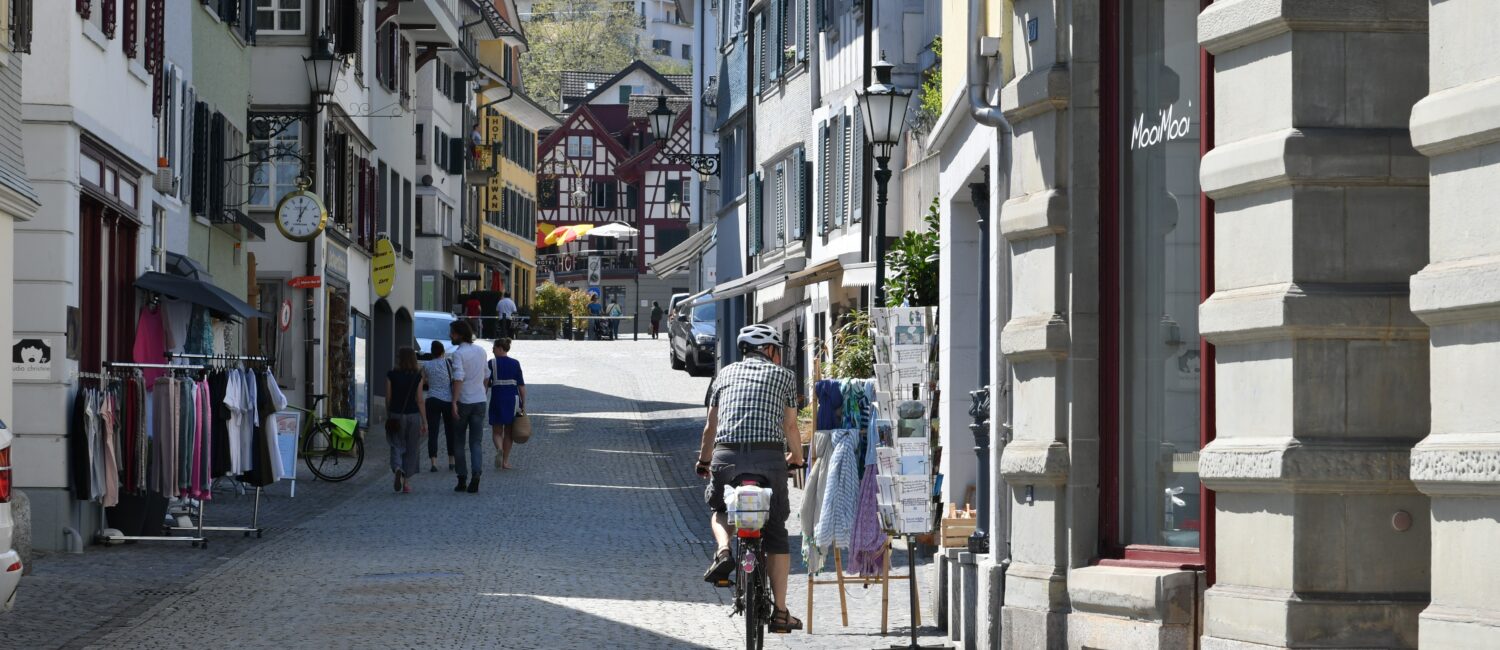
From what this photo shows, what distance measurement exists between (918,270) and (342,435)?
8.41m

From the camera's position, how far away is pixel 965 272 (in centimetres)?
1464

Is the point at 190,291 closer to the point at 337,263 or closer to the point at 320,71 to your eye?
the point at 320,71

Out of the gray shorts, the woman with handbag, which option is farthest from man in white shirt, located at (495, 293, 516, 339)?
the gray shorts

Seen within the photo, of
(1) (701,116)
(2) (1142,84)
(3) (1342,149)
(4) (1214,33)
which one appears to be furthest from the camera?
(1) (701,116)

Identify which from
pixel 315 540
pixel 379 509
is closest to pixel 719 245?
pixel 379 509

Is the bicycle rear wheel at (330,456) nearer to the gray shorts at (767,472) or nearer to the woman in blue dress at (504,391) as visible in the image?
the woman in blue dress at (504,391)

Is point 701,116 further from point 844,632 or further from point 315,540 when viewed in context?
point 844,632

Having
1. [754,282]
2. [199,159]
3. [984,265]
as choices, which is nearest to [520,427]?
[199,159]

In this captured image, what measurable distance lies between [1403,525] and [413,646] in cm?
546

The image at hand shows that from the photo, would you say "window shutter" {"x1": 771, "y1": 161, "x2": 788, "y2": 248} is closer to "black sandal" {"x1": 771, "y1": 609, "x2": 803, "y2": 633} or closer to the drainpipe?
the drainpipe

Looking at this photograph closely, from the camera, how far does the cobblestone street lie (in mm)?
12688

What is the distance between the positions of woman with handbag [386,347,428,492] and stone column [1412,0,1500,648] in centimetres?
1792

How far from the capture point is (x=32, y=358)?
17.9 metres

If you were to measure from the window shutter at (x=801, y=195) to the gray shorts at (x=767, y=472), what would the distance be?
23.6 m
